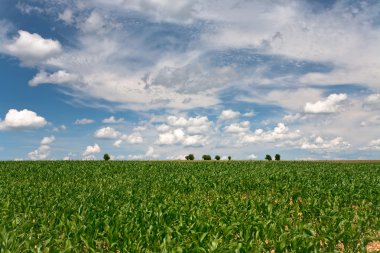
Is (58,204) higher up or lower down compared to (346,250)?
higher up

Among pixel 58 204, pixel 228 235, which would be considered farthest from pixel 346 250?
pixel 58 204

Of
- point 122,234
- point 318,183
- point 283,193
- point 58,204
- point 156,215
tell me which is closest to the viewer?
point 122,234

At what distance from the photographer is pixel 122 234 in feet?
28.0

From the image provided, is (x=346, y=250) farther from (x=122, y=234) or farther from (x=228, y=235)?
(x=122, y=234)

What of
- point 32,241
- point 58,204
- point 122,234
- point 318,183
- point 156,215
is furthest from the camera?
point 318,183

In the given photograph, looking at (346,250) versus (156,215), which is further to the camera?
(156,215)

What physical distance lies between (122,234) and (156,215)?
1734 millimetres

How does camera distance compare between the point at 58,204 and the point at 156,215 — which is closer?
the point at 156,215

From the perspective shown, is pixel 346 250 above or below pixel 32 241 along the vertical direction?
below

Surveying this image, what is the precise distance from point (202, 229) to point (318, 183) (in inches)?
557

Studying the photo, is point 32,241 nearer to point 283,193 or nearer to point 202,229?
point 202,229

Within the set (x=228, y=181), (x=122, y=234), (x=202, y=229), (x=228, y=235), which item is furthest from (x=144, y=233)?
(x=228, y=181)

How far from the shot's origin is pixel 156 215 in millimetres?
10141

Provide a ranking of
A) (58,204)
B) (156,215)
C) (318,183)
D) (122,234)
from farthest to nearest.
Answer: (318,183)
(58,204)
(156,215)
(122,234)
